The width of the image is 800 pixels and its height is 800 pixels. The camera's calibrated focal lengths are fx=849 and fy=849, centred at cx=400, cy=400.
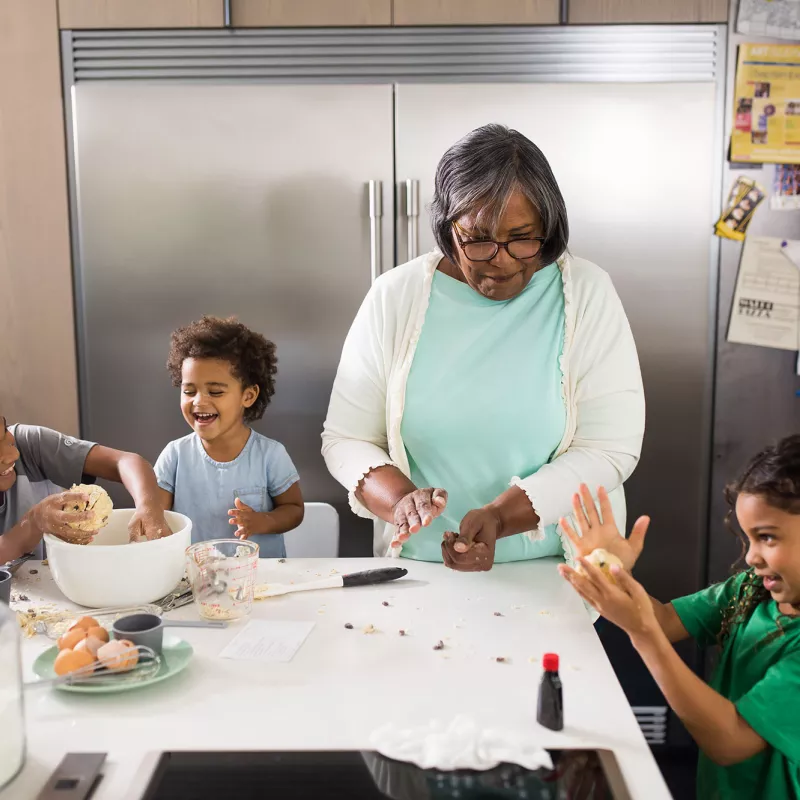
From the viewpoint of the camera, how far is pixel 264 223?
2.29m

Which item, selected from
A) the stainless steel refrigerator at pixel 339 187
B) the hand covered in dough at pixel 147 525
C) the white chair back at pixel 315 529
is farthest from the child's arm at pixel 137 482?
the stainless steel refrigerator at pixel 339 187

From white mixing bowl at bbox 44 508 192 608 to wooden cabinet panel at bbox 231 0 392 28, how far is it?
1496mm

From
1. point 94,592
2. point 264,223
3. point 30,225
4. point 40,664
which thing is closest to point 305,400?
point 264,223

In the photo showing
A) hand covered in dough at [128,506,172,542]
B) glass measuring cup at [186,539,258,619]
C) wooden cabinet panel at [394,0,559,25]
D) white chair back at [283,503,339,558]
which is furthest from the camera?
wooden cabinet panel at [394,0,559,25]

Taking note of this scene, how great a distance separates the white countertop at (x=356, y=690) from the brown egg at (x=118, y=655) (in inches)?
1.4

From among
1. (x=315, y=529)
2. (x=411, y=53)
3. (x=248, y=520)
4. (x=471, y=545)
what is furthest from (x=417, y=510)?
(x=411, y=53)

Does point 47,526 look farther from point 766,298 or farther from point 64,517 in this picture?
point 766,298

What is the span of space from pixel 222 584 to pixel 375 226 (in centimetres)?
128

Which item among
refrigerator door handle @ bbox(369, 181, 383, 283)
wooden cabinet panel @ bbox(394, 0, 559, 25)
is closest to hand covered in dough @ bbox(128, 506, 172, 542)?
refrigerator door handle @ bbox(369, 181, 383, 283)

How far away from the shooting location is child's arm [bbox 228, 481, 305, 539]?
5.92ft

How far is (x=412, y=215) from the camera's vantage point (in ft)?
7.39

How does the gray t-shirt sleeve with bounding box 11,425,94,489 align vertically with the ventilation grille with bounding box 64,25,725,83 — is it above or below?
below

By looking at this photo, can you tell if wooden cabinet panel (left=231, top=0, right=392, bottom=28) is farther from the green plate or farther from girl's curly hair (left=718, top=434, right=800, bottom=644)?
the green plate

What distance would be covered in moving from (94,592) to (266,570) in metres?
0.31
